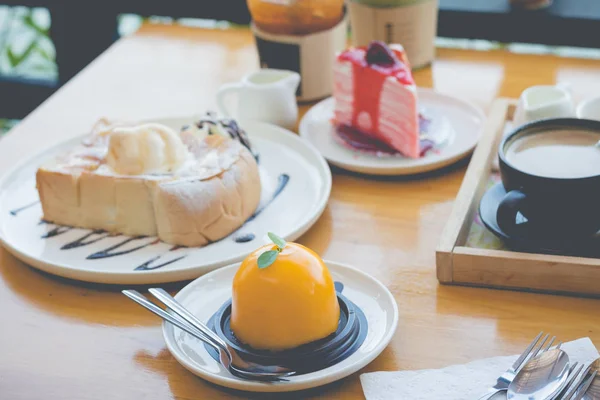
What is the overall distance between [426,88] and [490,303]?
73cm

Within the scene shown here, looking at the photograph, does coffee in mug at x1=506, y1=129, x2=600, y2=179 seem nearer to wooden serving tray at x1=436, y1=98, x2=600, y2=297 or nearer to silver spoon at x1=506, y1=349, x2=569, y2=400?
wooden serving tray at x1=436, y1=98, x2=600, y2=297

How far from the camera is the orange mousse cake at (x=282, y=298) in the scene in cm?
88

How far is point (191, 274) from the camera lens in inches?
42.8

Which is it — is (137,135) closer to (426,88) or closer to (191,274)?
(191,274)

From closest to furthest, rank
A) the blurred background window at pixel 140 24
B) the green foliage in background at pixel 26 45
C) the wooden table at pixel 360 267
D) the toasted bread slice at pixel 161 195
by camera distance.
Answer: the wooden table at pixel 360 267 < the toasted bread slice at pixel 161 195 < the blurred background window at pixel 140 24 < the green foliage in background at pixel 26 45

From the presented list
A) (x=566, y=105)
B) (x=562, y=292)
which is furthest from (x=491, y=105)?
(x=562, y=292)

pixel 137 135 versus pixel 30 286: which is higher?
pixel 137 135

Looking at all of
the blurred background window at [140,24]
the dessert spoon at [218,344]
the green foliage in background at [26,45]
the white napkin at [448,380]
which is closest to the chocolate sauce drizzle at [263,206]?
the dessert spoon at [218,344]

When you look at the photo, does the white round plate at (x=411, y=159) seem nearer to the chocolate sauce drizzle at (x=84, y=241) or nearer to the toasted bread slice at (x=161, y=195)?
the toasted bread slice at (x=161, y=195)

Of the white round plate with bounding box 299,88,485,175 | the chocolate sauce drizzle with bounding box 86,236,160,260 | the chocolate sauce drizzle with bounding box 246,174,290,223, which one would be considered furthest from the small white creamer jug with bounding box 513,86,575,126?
the chocolate sauce drizzle with bounding box 86,236,160,260

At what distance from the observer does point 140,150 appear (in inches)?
46.9

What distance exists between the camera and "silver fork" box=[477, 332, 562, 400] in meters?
0.85

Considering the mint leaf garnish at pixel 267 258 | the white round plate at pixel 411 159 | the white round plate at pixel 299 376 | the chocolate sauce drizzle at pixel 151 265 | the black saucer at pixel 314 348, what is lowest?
the white round plate at pixel 411 159

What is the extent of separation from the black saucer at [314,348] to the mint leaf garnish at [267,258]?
0.10 meters
